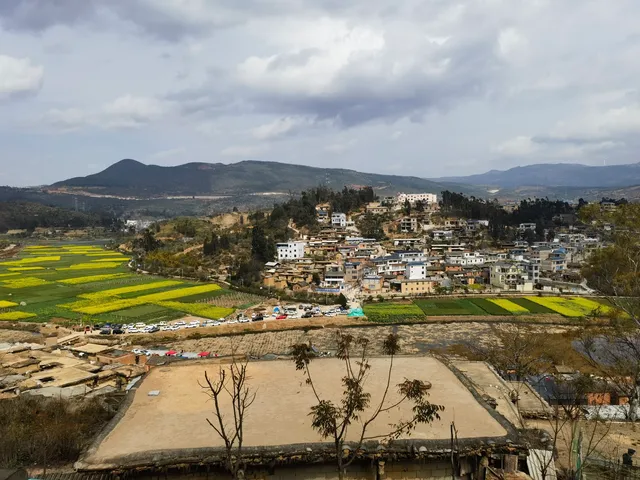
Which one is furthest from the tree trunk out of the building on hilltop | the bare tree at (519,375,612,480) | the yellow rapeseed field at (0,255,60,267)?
the yellow rapeseed field at (0,255,60,267)

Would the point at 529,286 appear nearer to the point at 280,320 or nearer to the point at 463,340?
the point at 463,340

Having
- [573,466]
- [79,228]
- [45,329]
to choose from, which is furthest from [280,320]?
[79,228]

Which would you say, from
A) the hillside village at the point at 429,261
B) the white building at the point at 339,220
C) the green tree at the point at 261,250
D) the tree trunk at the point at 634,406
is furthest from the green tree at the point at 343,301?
the white building at the point at 339,220

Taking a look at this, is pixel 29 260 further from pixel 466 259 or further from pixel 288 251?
pixel 466 259

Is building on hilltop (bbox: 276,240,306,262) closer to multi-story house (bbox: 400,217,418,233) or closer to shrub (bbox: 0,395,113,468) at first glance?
multi-story house (bbox: 400,217,418,233)

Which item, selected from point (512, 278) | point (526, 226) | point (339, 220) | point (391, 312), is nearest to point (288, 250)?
point (339, 220)

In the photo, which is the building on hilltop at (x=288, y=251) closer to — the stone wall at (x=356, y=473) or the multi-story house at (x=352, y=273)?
the multi-story house at (x=352, y=273)
